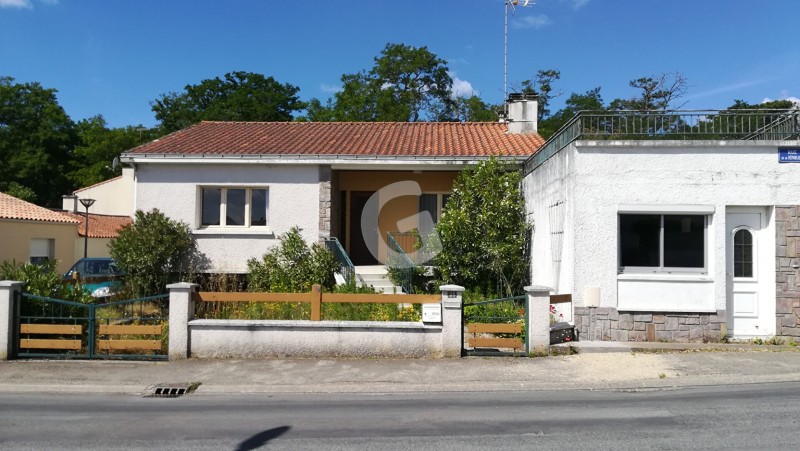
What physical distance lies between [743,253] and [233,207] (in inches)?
449

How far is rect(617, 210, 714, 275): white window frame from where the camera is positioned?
30.3 feet

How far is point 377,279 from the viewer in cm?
1327

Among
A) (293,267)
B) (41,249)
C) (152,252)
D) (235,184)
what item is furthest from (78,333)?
(41,249)

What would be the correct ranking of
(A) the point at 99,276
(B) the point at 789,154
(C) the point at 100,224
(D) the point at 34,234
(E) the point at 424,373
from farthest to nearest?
(C) the point at 100,224 < (D) the point at 34,234 < (A) the point at 99,276 < (B) the point at 789,154 < (E) the point at 424,373

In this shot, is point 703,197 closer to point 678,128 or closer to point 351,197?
point 678,128

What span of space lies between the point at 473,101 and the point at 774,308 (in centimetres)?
3564

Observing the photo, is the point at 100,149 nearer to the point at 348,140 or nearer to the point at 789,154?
the point at 348,140

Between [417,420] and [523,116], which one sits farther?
[523,116]

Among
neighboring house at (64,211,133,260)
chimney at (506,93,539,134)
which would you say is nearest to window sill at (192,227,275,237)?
chimney at (506,93,539,134)

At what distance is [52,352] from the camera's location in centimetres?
871

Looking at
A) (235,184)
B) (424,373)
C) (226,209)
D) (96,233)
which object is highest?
(235,184)

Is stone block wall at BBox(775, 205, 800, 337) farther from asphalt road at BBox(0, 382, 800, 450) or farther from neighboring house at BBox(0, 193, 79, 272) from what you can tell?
neighboring house at BBox(0, 193, 79, 272)

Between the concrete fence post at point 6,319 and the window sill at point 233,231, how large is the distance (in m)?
5.68

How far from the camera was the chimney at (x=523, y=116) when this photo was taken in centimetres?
1686
